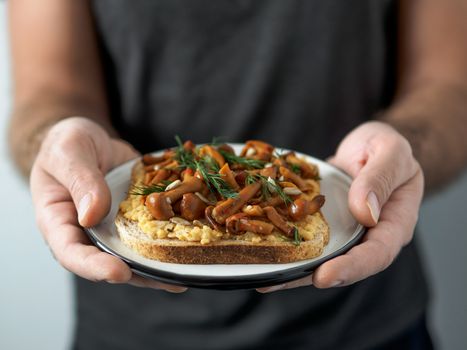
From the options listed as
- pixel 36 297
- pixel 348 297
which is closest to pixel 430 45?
pixel 348 297

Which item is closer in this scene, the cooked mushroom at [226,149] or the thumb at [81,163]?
the thumb at [81,163]

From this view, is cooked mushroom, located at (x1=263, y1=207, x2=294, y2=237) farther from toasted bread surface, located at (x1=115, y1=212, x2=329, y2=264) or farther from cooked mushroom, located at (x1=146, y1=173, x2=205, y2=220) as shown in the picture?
cooked mushroom, located at (x1=146, y1=173, x2=205, y2=220)

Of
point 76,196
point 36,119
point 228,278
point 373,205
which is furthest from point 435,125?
point 36,119

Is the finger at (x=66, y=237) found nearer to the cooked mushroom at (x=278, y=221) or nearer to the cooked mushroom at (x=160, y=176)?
the cooked mushroom at (x=160, y=176)

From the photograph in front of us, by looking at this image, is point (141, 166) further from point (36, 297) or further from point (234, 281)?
point (36, 297)

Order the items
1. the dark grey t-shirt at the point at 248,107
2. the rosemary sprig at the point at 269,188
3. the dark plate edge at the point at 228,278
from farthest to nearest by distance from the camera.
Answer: the dark grey t-shirt at the point at 248,107 → the rosemary sprig at the point at 269,188 → the dark plate edge at the point at 228,278

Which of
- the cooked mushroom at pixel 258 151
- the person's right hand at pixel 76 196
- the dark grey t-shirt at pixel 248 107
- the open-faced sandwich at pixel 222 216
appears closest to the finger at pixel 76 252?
the person's right hand at pixel 76 196

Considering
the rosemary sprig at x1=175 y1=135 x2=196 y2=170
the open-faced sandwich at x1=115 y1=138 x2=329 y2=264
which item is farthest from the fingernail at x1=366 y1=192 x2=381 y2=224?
the rosemary sprig at x1=175 y1=135 x2=196 y2=170
